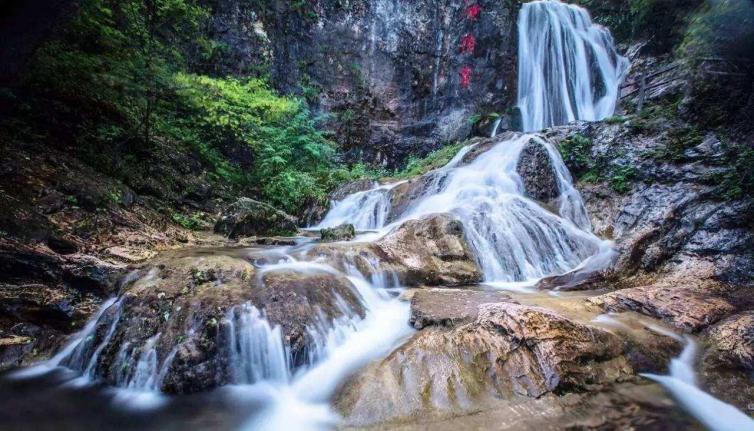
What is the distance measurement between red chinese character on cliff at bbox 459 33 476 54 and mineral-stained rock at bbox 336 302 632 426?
645 inches

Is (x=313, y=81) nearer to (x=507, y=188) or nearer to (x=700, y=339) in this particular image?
(x=507, y=188)

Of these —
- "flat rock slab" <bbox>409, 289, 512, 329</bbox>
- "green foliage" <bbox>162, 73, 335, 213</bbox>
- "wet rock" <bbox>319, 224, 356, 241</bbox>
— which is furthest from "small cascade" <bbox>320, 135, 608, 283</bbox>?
"green foliage" <bbox>162, 73, 335, 213</bbox>

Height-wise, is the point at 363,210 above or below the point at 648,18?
below

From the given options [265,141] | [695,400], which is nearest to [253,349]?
[695,400]

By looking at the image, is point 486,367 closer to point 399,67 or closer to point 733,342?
point 733,342

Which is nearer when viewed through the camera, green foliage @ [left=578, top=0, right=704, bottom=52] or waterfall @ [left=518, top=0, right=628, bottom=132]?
green foliage @ [left=578, top=0, right=704, bottom=52]

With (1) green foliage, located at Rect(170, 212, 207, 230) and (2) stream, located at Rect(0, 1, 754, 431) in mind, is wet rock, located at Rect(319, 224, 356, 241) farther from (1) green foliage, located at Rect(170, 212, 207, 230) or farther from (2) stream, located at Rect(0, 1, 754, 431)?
(1) green foliage, located at Rect(170, 212, 207, 230)

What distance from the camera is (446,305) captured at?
4.39 metres

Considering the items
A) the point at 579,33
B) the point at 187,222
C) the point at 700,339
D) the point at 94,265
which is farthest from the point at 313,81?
the point at 700,339

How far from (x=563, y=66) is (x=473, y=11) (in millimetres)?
4959

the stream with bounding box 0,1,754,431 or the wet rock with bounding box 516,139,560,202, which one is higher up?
the wet rock with bounding box 516,139,560,202

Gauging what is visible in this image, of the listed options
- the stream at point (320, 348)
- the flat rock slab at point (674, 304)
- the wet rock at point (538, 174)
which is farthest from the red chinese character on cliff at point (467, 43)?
the flat rock slab at point (674, 304)

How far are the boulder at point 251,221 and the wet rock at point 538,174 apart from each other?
6205 mm

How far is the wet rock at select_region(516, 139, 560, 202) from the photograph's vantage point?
9.35m
